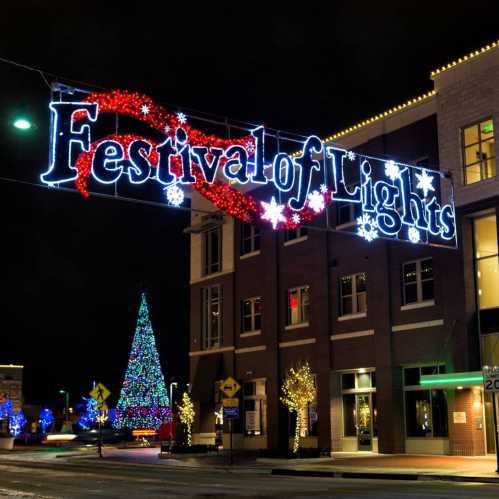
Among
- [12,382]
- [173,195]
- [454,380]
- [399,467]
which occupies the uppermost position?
[173,195]

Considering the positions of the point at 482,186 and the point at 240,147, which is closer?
the point at 240,147

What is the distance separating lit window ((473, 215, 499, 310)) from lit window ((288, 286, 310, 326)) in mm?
10039

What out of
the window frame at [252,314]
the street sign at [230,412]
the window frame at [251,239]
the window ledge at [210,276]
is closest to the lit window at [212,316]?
the window ledge at [210,276]

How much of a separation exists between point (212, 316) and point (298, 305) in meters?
7.39

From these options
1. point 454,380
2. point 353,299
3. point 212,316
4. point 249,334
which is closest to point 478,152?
point 454,380

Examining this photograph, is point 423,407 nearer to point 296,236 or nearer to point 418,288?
point 418,288

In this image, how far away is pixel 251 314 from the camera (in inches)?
1684

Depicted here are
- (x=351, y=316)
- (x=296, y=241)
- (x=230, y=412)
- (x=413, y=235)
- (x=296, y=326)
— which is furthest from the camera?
(x=296, y=241)

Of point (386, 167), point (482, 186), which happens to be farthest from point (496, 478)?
point (482, 186)

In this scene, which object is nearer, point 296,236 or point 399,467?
point 399,467

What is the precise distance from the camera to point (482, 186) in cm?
3041

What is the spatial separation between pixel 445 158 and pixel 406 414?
10.0 metres

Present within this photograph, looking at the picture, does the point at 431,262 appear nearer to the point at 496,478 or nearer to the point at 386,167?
the point at 386,167

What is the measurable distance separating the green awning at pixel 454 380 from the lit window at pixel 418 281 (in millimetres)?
4123
